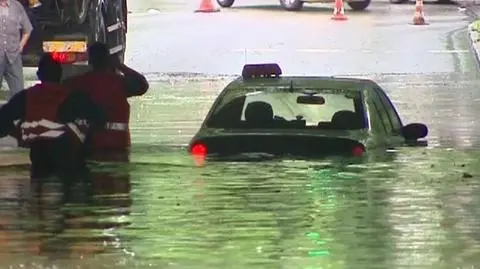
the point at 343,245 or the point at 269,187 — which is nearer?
the point at 343,245

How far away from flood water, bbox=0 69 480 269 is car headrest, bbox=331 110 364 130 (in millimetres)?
268

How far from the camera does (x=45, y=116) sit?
9852 millimetres

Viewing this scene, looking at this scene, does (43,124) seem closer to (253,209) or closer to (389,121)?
(253,209)

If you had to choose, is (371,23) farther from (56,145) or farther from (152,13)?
(56,145)

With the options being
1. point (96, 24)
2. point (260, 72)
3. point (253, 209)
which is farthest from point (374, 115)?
point (96, 24)

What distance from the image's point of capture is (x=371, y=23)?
1267 inches

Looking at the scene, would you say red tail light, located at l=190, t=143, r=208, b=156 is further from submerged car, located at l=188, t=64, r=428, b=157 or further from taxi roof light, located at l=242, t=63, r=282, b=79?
taxi roof light, located at l=242, t=63, r=282, b=79

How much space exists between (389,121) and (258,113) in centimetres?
121

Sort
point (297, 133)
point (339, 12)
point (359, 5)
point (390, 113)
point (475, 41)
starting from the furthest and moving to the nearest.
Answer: point (359, 5) → point (339, 12) → point (475, 41) → point (390, 113) → point (297, 133)

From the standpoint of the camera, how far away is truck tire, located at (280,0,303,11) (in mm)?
36000

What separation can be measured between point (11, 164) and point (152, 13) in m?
24.1

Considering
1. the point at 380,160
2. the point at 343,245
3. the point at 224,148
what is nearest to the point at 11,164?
the point at 224,148

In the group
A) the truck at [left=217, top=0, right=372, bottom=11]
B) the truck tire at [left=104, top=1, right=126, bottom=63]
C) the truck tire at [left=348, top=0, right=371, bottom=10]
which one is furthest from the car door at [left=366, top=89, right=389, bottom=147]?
the truck tire at [left=348, top=0, right=371, bottom=10]

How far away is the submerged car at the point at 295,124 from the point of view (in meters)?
10.4
